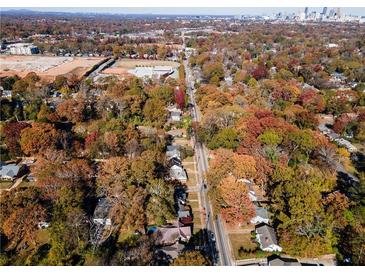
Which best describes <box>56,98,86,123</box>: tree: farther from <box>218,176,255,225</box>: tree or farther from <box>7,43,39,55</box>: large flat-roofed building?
<box>7,43,39,55</box>: large flat-roofed building

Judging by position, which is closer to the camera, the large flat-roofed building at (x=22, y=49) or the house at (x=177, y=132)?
the house at (x=177, y=132)

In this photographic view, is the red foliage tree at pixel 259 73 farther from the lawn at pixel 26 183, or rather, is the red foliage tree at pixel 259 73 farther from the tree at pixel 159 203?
the lawn at pixel 26 183

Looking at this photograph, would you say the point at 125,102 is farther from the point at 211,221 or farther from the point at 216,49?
the point at 216,49

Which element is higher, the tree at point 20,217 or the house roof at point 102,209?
the tree at point 20,217

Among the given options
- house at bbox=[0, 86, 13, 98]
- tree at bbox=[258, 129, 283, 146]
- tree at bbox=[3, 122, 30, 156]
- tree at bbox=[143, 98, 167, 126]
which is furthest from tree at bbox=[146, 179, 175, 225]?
house at bbox=[0, 86, 13, 98]

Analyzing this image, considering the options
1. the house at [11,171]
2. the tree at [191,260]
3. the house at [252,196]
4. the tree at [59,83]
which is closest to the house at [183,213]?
the house at [252,196]

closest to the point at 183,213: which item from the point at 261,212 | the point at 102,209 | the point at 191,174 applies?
the point at 261,212

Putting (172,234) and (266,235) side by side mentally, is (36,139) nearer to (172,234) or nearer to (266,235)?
(172,234)
